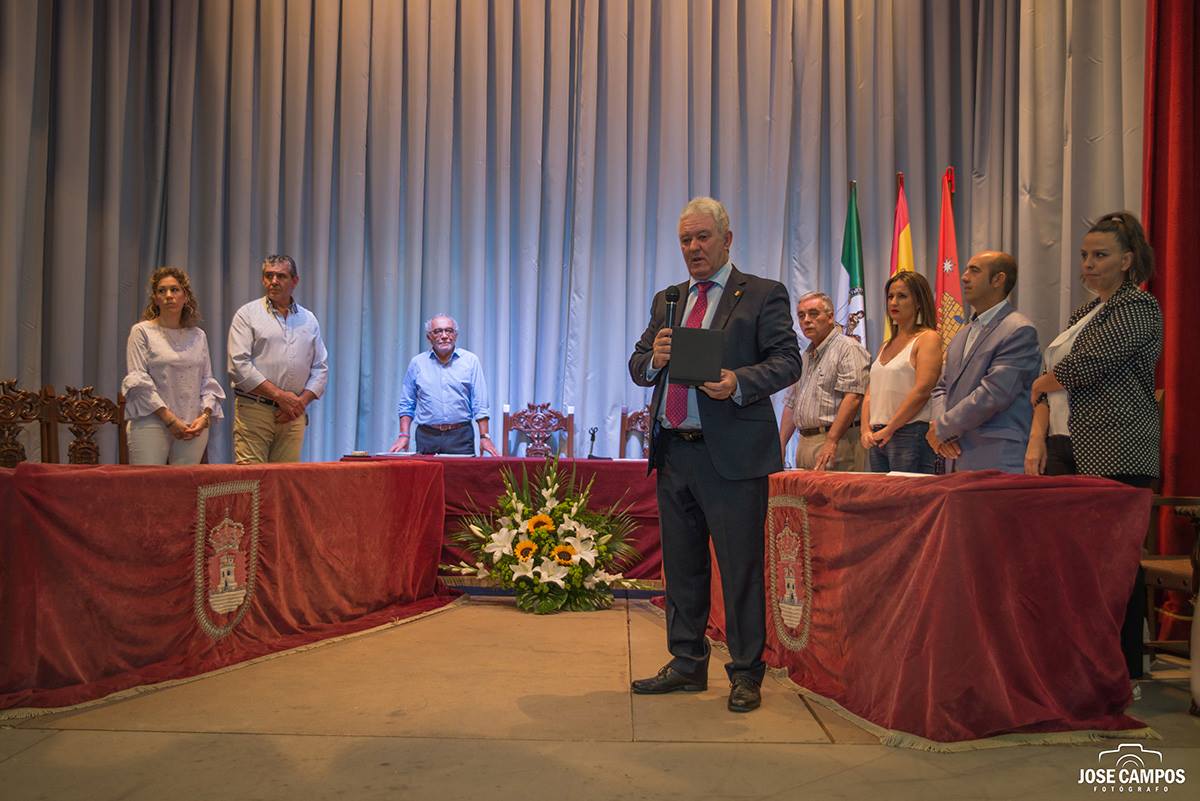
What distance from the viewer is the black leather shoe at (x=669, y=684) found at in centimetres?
279

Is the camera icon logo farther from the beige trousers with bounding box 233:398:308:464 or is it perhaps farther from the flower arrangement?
the beige trousers with bounding box 233:398:308:464

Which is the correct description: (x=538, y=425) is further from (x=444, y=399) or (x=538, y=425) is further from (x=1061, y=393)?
(x=1061, y=393)

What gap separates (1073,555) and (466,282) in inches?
215

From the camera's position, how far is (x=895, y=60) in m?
7.11

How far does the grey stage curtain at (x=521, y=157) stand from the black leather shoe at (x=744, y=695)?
14.7ft

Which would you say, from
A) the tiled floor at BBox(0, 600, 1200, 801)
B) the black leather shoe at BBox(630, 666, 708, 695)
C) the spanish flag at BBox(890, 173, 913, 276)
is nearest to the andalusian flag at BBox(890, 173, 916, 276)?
the spanish flag at BBox(890, 173, 913, 276)

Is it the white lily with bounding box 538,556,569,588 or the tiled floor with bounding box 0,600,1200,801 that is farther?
the white lily with bounding box 538,556,569,588

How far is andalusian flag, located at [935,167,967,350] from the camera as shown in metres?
5.77

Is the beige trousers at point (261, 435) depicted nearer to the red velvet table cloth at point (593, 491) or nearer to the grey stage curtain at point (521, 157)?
the red velvet table cloth at point (593, 491)

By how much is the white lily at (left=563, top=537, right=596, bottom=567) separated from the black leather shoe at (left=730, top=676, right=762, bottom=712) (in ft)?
6.08

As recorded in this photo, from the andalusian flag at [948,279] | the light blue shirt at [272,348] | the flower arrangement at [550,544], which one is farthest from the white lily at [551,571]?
the andalusian flag at [948,279]

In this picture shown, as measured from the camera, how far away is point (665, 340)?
2512 millimetres

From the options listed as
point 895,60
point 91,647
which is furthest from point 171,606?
point 895,60

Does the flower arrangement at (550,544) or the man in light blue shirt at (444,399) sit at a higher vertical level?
the man in light blue shirt at (444,399)
